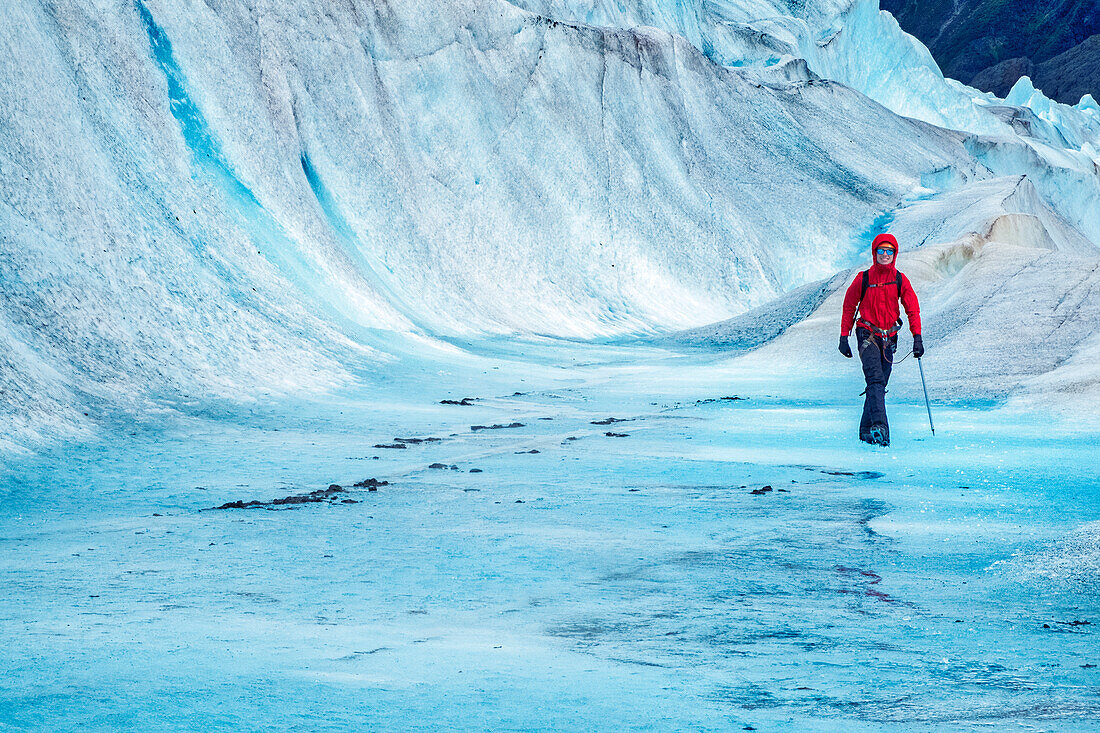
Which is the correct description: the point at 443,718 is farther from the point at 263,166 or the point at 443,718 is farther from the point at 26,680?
the point at 263,166

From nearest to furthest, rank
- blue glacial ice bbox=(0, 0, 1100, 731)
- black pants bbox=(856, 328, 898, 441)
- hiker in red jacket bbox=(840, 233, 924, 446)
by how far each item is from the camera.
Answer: blue glacial ice bbox=(0, 0, 1100, 731)
black pants bbox=(856, 328, 898, 441)
hiker in red jacket bbox=(840, 233, 924, 446)

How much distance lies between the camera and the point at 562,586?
14.0ft

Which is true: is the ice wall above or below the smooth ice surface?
above

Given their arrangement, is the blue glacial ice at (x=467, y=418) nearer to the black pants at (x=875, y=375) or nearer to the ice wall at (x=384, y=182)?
the ice wall at (x=384, y=182)

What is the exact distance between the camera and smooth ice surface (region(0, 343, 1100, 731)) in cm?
287

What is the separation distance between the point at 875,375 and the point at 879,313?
1.68 feet

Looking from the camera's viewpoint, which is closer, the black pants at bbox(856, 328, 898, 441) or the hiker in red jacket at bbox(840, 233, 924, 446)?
the black pants at bbox(856, 328, 898, 441)

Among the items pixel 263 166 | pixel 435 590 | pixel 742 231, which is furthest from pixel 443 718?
pixel 742 231

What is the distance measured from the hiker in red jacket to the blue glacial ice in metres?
0.66

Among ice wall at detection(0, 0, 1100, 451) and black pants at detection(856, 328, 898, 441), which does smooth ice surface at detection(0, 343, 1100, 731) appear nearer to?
black pants at detection(856, 328, 898, 441)

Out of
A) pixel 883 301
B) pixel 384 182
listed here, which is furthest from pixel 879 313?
pixel 384 182

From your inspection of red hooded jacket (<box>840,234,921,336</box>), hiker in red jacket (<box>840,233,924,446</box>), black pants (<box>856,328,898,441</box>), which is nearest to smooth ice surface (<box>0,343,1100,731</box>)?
black pants (<box>856,328,898,441</box>)

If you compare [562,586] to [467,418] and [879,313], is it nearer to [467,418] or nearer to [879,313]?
[879,313]

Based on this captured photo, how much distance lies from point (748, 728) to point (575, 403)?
33.1 feet
